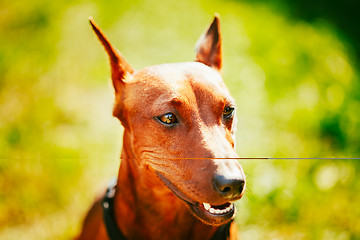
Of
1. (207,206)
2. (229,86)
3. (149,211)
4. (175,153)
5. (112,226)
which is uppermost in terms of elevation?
(175,153)

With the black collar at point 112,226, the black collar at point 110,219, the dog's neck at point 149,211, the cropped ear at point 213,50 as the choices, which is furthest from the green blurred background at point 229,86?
the cropped ear at point 213,50

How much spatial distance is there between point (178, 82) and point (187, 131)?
13.6 inches

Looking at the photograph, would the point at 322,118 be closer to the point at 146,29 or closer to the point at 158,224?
the point at 158,224

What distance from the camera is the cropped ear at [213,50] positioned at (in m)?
2.77

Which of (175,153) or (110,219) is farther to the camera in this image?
(110,219)

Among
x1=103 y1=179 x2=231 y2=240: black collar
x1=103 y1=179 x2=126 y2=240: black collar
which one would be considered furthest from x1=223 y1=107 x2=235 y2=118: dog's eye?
x1=103 y1=179 x2=126 y2=240: black collar

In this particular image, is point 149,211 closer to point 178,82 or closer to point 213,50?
point 178,82

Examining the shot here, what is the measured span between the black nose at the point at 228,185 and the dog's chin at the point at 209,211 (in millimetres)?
168

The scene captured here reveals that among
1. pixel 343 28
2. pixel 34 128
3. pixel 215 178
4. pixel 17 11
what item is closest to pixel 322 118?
pixel 343 28

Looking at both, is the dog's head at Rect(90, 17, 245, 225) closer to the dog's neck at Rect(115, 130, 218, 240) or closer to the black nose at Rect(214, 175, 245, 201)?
the black nose at Rect(214, 175, 245, 201)

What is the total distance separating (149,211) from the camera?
2500 mm

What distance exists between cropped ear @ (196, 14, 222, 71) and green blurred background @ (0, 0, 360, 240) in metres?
1.01

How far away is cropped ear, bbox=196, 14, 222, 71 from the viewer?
2773mm

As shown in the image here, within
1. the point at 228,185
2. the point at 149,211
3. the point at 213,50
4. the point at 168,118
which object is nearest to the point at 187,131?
the point at 168,118
